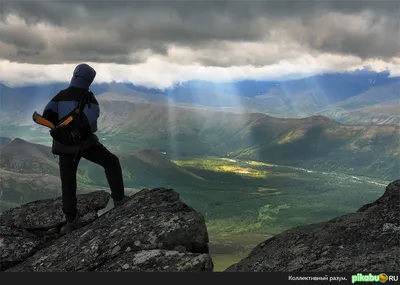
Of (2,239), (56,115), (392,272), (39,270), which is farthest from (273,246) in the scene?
(2,239)

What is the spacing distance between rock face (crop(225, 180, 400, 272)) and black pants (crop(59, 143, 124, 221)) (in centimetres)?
721

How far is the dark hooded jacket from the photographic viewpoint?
17203mm

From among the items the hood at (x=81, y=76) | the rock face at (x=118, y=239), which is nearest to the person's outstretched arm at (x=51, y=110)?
the hood at (x=81, y=76)

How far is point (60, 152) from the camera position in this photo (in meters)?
17.6

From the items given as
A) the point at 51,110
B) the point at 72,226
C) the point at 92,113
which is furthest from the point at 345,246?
the point at 51,110

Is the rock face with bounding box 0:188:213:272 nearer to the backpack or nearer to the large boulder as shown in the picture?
the large boulder

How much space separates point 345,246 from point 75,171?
38.4ft

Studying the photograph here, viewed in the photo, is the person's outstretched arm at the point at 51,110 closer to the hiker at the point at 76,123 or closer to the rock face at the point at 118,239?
the hiker at the point at 76,123

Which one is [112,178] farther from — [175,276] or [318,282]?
[318,282]

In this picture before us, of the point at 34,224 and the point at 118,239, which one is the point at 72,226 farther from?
the point at 118,239

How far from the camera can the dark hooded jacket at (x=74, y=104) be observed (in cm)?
1720

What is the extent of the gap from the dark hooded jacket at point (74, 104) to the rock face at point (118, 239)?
3605mm

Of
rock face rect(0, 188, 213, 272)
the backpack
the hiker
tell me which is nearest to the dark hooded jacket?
the hiker

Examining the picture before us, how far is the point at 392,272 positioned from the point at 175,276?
6321mm
